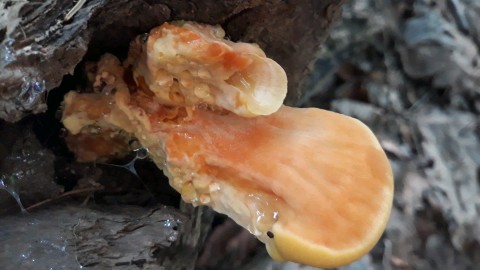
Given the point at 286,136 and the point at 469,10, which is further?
the point at 469,10

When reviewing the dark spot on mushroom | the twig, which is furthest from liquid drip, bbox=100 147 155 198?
the dark spot on mushroom

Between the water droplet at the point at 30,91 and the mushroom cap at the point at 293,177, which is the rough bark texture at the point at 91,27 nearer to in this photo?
the water droplet at the point at 30,91

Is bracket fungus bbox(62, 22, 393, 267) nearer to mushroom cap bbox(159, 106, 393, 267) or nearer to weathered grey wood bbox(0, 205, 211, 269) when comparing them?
mushroom cap bbox(159, 106, 393, 267)

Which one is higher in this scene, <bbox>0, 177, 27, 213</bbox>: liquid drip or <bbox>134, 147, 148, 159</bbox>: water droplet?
<bbox>0, 177, 27, 213</bbox>: liquid drip

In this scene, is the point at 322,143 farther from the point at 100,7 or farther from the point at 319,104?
the point at 319,104

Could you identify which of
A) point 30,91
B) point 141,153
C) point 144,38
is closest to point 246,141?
point 144,38

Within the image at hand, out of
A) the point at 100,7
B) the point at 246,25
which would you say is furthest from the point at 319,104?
the point at 100,7

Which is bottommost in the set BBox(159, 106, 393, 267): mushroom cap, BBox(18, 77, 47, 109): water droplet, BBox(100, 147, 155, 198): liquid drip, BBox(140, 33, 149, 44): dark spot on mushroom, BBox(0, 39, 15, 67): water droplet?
BBox(100, 147, 155, 198): liquid drip
